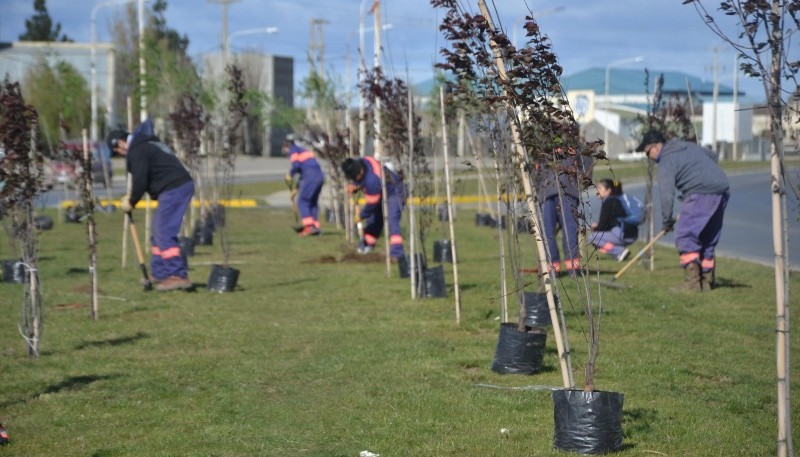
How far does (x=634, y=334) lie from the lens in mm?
9891

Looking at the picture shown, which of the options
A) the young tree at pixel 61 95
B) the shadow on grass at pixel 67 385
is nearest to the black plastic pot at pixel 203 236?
the young tree at pixel 61 95

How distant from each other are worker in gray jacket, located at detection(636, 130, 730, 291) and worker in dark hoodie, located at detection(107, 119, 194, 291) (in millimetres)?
4993

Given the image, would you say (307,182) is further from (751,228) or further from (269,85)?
(269,85)

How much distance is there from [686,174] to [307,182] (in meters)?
10.9

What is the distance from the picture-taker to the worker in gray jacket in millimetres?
12328

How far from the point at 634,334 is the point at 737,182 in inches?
1541

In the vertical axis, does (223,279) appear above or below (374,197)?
below

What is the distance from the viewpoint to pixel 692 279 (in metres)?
12.6

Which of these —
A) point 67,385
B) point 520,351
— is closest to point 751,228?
point 520,351

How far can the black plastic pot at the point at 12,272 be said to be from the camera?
567 inches

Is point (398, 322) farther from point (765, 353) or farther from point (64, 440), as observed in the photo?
Answer: point (64, 440)

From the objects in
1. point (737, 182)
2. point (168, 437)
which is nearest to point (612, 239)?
point (168, 437)

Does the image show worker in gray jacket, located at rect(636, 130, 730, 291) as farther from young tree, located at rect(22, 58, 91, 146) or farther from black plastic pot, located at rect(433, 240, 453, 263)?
young tree, located at rect(22, 58, 91, 146)

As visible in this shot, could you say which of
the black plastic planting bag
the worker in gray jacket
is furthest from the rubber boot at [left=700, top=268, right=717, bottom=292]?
the black plastic planting bag
